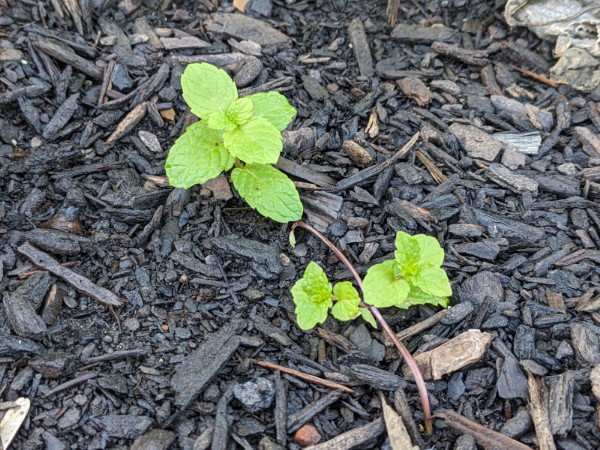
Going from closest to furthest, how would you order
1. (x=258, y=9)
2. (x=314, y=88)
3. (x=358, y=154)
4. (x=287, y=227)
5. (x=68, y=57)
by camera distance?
(x=287, y=227), (x=358, y=154), (x=68, y=57), (x=314, y=88), (x=258, y=9)

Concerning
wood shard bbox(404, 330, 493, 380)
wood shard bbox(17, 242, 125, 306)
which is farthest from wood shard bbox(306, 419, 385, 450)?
wood shard bbox(17, 242, 125, 306)

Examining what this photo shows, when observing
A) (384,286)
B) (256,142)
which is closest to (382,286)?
(384,286)

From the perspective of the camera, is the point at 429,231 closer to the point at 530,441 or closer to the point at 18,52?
the point at 530,441

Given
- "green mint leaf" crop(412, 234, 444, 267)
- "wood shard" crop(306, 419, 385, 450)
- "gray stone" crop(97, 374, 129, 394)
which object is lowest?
"gray stone" crop(97, 374, 129, 394)

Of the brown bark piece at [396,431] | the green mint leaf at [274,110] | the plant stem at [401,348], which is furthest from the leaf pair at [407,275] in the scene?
the green mint leaf at [274,110]

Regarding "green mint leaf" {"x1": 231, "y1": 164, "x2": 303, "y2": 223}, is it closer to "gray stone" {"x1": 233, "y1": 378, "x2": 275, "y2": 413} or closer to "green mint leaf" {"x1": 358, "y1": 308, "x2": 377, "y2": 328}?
"green mint leaf" {"x1": 358, "y1": 308, "x2": 377, "y2": 328}

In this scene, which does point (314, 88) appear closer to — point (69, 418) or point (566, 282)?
point (566, 282)

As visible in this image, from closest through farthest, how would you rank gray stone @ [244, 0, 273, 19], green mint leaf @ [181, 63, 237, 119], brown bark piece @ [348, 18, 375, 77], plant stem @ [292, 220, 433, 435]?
plant stem @ [292, 220, 433, 435] → green mint leaf @ [181, 63, 237, 119] → brown bark piece @ [348, 18, 375, 77] → gray stone @ [244, 0, 273, 19]

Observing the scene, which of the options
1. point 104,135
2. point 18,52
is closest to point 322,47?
point 104,135
